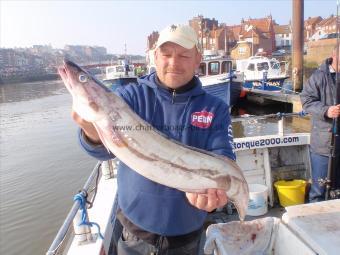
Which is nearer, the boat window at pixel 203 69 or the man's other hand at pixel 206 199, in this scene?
the man's other hand at pixel 206 199

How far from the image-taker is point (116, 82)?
29875mm

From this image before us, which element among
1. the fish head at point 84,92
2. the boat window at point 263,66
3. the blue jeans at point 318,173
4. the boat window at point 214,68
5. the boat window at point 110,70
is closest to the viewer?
the fish head at point 84,92

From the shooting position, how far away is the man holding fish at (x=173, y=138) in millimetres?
2502

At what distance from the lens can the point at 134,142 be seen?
2.22 metres

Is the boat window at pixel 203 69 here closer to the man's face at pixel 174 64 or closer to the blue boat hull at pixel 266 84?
the blue boat hull at pixel 266 84

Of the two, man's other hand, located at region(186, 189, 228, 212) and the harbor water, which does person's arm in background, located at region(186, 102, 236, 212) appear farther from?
the harbor water

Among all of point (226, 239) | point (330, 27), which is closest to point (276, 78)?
point (226, 239)

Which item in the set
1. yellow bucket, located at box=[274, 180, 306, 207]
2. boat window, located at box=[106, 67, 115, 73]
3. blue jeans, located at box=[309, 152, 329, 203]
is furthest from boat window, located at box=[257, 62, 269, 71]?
blue jeans, located at box=[309, 152, 329, 203]

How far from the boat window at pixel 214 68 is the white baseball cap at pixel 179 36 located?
2030cm

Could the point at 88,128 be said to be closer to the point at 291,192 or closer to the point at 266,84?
the point at 291,192

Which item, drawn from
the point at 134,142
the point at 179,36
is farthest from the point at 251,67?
the point at 134,142

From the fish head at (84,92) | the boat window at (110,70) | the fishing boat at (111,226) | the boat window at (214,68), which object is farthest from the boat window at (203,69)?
the fish head at (84,92)

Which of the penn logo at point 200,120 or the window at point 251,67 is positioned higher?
the window at point 251,67

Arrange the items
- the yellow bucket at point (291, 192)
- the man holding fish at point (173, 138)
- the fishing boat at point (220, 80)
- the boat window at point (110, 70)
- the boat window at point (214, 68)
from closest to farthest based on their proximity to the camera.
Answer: the man holding fish at point (173, 138)
the yellow bucket at point (291, 192)
the fishing boat at point (220, 80)
the boat window at point (214, 68)
the boat window at point (110, 70)
